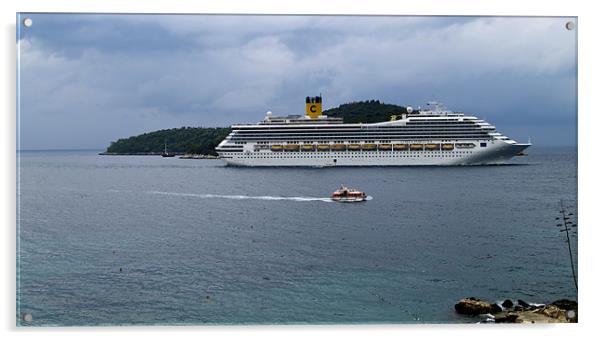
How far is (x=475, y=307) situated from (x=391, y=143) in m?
22.4

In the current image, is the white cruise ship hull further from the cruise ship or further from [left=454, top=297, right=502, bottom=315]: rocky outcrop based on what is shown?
[left=454, top=297, right=502, bottom=315]: rocky outcrop

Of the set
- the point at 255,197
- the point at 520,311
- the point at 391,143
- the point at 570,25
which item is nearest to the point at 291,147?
the point at 391,143

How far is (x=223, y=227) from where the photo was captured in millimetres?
11461

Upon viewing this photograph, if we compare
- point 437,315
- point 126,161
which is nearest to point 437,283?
point 437,315

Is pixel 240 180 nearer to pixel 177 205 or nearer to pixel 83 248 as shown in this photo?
pixel 177 205

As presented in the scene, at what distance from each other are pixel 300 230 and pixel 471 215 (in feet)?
12.4

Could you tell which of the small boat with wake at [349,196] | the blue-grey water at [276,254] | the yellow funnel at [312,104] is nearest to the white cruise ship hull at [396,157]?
the blue-grey water at [276,254]

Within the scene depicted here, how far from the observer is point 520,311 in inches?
255

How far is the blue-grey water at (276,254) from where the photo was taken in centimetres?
671

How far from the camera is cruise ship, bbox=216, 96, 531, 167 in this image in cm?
2827

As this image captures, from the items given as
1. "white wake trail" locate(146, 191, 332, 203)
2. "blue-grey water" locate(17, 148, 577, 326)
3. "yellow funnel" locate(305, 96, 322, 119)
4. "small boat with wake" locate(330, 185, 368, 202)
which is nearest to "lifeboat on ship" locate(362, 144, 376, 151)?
"blue-grey water" locate(17, 148, 577, 326)

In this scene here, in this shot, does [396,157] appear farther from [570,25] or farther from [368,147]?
[570,25]

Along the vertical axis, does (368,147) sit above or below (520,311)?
above

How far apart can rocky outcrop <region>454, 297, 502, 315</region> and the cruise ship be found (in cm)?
2141
